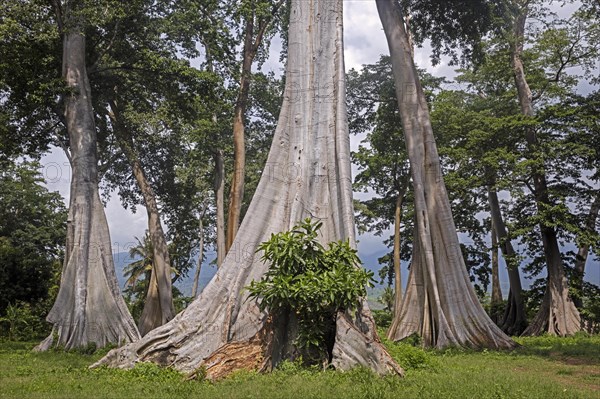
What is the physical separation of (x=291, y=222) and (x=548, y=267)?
47.1ft

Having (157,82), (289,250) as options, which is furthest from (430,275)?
(157,82)

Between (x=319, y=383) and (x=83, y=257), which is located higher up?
(x=83, y=257)

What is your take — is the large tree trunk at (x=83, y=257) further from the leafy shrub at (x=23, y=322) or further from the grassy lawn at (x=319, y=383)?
the leafy shrub at (x=23, y=322)

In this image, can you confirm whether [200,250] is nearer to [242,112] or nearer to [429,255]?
[242,112]

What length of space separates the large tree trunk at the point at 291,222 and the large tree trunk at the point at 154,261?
1146cm

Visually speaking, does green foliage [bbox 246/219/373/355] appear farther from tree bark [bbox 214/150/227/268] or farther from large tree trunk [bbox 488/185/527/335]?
large tree trunk [bbox 488/185/527/335]

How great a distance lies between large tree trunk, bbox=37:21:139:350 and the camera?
1417 cm

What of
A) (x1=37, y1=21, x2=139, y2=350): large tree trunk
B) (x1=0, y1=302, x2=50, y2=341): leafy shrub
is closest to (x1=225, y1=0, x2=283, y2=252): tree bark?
(x1=37, y1=21, x2=139, y2=350): large tree trunk

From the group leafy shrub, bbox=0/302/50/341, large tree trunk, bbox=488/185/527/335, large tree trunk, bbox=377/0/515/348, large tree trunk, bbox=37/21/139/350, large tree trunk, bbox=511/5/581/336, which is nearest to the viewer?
large tree trunk, bbox=377/0/515/348

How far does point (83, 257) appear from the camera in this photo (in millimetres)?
14820

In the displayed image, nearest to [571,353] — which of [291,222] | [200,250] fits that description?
[291,222]

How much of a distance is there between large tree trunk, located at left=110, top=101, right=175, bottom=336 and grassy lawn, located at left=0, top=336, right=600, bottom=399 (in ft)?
35.3

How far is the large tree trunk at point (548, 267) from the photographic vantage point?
62.9ft


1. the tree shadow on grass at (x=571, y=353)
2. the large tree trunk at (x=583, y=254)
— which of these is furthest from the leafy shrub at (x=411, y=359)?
the large tree trunk at (x=583, y=254)
